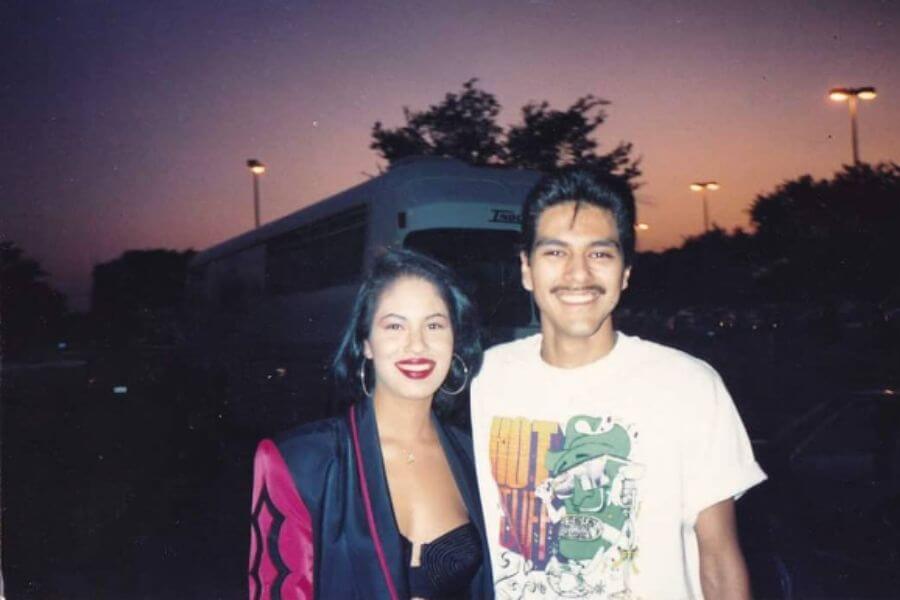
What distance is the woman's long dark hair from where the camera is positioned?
111 inches

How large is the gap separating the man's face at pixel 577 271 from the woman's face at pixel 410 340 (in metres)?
0.40

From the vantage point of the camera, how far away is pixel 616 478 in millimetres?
2350

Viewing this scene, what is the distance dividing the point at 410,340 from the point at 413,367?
10cm

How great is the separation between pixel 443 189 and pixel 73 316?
26779 millimetres

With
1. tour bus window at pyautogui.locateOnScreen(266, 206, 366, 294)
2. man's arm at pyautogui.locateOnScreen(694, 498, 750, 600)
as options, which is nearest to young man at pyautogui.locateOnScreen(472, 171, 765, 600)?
man's arm at pyautogui.locateOnScreen(694, 498, 750, 600)

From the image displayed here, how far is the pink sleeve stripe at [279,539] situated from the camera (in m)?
2.21

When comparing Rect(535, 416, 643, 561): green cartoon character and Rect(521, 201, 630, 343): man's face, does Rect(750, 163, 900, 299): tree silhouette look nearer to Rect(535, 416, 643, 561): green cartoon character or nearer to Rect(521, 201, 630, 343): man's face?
Rect(521, 201, 630, 343): man's face

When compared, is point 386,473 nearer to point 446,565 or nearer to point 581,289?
point 446,565

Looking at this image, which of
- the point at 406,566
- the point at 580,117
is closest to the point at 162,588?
the point at 406,566

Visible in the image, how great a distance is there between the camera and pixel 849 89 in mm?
16781

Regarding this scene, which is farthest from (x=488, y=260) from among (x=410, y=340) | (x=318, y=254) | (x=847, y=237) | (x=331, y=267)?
(x=847, y=237)

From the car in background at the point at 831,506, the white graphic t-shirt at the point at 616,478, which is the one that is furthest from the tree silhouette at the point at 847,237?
the white graphic t-shirt at the point at 616,478

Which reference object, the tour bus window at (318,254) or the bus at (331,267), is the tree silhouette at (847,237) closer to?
the bus at (331,267)

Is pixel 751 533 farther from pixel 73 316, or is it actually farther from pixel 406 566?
pixel 73 316
